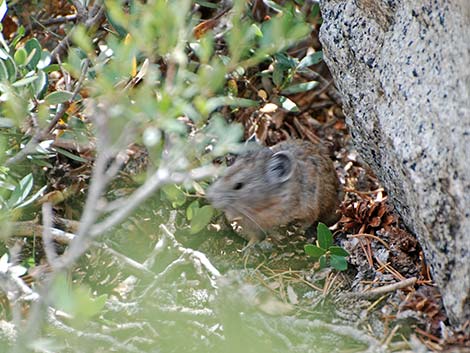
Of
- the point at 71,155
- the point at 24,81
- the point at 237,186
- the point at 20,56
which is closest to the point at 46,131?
the point at 71,155

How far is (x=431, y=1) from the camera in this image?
3865 millimetres

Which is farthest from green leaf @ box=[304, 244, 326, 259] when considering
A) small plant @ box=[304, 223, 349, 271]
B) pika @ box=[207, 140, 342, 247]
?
pika @ box=[207, 140, 342, 247]

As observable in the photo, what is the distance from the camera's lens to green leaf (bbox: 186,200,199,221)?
196 inches

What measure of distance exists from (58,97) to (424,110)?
220cm

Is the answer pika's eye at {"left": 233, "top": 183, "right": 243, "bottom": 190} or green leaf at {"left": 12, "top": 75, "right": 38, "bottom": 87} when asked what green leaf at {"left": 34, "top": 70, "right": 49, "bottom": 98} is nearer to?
green leaf at {"left": 12, "top": 75, "right": 38, "bottom": 87}

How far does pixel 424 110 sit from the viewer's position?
3770 mm

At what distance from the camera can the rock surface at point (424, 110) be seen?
3.58 m

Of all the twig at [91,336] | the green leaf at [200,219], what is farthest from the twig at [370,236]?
the twig at [91,336]

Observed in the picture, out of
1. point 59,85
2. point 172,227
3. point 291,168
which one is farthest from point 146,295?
point 59,85

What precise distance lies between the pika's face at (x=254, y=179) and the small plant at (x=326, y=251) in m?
0.72

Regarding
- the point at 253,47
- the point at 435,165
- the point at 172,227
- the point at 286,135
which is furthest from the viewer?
the point at 286,135

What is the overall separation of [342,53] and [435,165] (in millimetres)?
1174

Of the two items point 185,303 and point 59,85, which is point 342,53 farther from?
point 59,85

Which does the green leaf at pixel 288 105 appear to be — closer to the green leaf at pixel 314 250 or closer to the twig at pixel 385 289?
the green leaf at pixel 314 250
